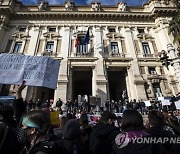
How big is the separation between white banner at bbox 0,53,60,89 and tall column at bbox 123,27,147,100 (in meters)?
13.2

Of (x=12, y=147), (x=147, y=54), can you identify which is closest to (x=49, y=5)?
(x=147, y=54)

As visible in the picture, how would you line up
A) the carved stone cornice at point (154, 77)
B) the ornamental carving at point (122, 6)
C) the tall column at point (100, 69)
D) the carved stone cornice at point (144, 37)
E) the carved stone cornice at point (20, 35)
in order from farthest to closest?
the ornamental carving at point (122, 6) < the carved stone cornice at point (144, 37) < the carved stone cornice at point (20, 35) < the carved stone cornice at point (154, 77) < the tall column at point (100, 69)

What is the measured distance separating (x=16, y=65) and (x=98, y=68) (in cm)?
1339

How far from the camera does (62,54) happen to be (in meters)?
19.0

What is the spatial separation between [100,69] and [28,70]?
43.7 ft

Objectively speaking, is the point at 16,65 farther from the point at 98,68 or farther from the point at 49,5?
the point at 49,5

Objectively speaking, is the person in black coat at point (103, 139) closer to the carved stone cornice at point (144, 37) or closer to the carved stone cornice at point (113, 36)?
the carved stone cornice at point (113, 36)

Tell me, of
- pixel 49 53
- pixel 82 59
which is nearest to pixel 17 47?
pixel 49 53

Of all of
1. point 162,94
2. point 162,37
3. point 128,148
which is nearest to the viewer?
point 128,148

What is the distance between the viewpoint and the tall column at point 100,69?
55.0 ft

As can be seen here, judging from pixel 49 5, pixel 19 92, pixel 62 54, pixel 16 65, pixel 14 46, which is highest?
pixel 49 5

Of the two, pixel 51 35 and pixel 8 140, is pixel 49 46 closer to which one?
pixel 51 35

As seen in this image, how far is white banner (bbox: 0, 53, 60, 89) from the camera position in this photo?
5.02 metres

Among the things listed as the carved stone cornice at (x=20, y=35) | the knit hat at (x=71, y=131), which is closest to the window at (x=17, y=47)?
the carved stone cornice at (x=20, y=35)
